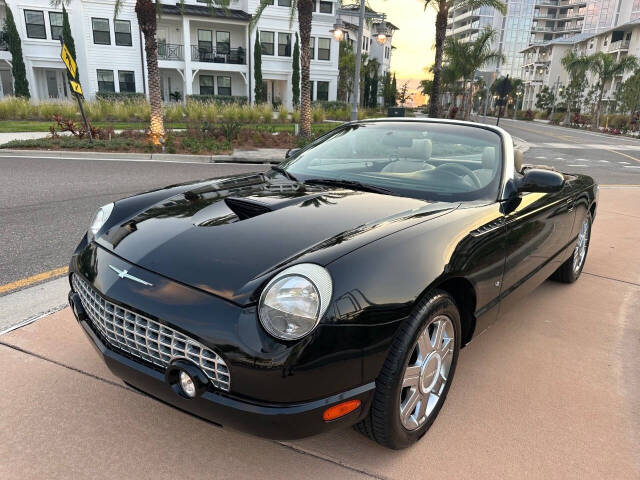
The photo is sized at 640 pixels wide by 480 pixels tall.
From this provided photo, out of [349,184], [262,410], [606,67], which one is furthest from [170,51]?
[606,67]

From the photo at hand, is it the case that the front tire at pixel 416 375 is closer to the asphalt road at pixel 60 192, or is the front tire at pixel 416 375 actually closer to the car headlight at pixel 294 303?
the car headlight at pixel 294 303

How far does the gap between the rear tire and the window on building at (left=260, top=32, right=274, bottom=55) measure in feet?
117

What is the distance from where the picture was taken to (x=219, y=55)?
36156mm

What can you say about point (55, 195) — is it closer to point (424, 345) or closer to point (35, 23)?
point (424, 345)

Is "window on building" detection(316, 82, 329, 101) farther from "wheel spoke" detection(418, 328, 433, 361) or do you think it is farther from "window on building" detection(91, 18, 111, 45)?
"wheel spoke" detection(418, 328, 433, 361)

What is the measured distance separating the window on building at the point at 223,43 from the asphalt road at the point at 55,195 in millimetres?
27078

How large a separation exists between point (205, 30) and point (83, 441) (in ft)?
124

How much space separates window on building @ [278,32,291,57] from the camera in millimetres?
37219

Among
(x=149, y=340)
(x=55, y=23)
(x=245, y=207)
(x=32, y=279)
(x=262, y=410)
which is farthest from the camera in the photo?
(x=55, y=23)

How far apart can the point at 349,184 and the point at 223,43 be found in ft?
121

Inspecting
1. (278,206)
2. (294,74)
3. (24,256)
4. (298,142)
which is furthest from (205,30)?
(278,206)

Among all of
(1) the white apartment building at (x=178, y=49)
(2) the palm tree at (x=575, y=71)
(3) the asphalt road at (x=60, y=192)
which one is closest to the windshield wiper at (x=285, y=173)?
(3) the asphalt road at (x=60, y=192)

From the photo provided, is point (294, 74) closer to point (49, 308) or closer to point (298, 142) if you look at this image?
point (298, 142)

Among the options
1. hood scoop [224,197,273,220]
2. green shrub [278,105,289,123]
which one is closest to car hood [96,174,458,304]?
hood scoop [224,197,273,220]
